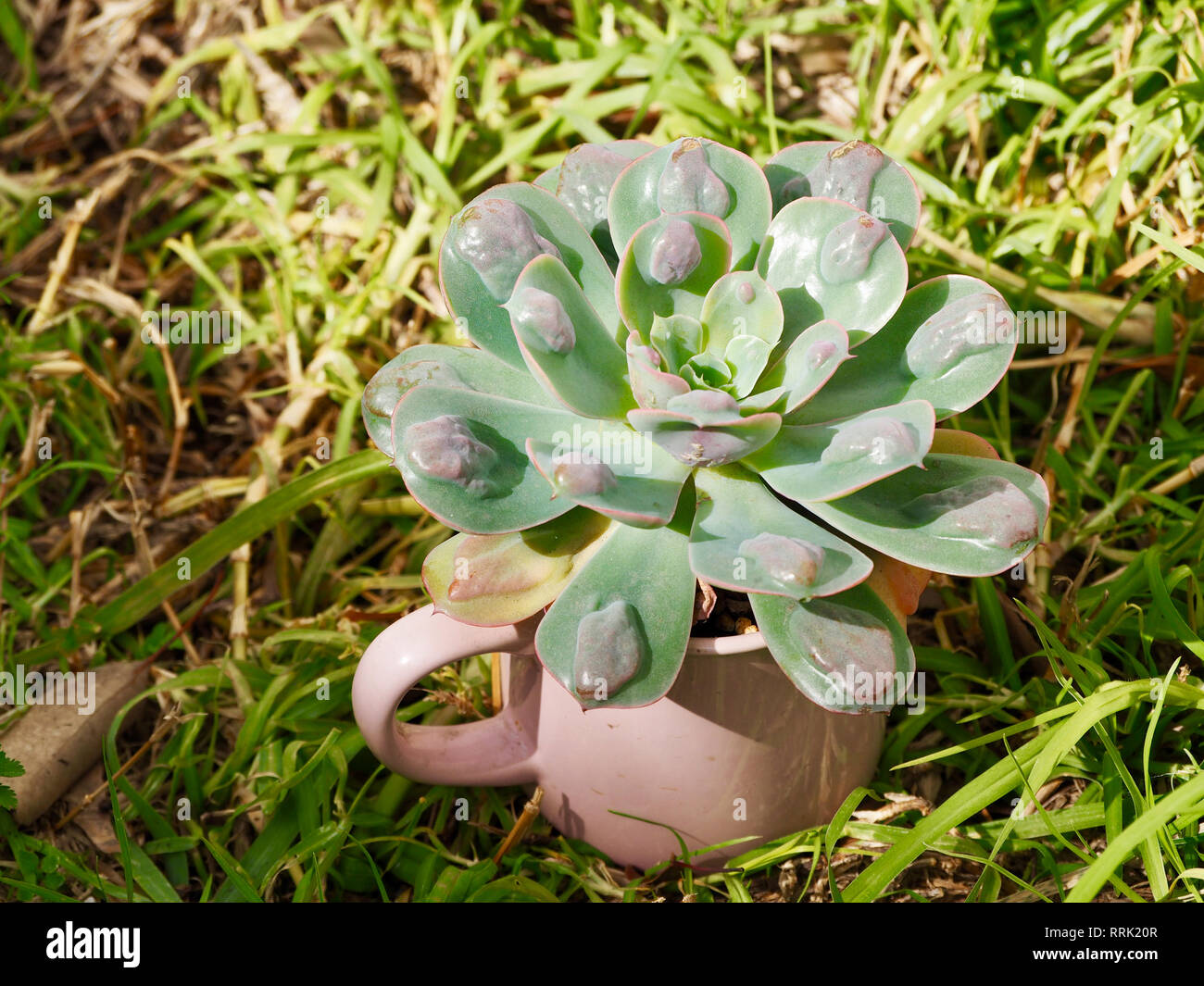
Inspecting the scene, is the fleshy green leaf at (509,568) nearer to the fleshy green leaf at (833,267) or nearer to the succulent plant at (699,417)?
the succulent plant at (699,417)

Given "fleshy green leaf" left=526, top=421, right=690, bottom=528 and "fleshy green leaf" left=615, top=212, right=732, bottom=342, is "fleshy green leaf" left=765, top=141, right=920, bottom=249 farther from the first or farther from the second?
"fleshy green leaf" left=526, top=421, right=690, bottom=528

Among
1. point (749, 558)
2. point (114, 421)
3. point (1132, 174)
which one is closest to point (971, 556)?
point (749, 558)

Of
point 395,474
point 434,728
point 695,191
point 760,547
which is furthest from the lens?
point 395,474

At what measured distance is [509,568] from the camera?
0.81 m

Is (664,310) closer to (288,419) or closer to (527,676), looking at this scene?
(527,676)

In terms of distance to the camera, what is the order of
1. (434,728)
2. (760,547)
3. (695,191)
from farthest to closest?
(434,728) → (695,191) → (760,547)

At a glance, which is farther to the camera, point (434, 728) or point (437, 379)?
point (434, 728)

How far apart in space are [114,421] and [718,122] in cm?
97

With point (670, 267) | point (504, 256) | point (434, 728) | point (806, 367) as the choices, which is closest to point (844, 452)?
point (806, 367)

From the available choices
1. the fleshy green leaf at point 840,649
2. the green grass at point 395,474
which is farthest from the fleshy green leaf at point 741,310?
the green grass at point 395,474

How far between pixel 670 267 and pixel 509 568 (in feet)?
0.87

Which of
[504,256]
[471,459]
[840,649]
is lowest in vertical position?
[840,649]

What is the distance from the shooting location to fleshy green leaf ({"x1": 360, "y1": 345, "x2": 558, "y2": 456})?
86 centimetres

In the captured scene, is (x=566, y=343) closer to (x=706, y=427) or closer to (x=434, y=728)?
(x=706, y=427)
